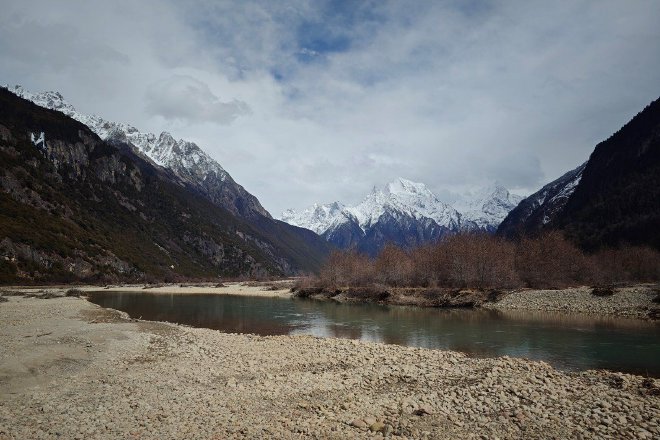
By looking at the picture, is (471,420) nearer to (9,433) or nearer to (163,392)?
(163,392)

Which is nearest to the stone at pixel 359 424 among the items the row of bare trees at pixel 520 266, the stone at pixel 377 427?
the stone at pixel 377 427

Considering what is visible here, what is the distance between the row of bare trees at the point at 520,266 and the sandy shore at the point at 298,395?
2842 inches

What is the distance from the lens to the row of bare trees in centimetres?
9244

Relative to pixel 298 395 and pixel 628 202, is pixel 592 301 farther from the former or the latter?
pixel 628 202

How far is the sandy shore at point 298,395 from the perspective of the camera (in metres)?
13.6

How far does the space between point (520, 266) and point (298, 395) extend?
93463 millimetres

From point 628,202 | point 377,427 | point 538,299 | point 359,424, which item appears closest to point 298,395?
point 359,424

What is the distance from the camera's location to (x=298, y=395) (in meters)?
17.6

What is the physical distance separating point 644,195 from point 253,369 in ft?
595

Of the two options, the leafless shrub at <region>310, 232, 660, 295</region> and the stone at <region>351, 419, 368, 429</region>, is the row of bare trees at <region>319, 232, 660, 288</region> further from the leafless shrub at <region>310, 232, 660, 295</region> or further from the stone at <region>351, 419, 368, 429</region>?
the stone at <region>351, 419, 368, 429</region>

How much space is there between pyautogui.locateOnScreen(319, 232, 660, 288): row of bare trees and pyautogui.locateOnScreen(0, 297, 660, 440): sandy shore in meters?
72.2

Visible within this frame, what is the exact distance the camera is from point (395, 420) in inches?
575

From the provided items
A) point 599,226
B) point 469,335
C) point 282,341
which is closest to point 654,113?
point 599,226

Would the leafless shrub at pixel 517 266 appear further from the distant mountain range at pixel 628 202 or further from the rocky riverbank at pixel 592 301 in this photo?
the distant mountain range at pixel 628 202
